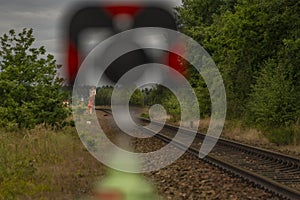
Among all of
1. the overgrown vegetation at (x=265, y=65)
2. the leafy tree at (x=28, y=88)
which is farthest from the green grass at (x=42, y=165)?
the overgrown vegetation at (x=265, y=65)

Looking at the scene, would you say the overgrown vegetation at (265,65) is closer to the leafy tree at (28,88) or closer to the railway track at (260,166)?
the railway track at (260,166)

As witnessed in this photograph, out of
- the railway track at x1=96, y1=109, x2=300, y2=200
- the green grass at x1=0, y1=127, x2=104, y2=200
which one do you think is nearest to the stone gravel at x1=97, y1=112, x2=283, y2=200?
the railway track at x1=96, y1=109, x2=300, y2=200

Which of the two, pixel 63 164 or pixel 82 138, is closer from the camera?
pixel 63 164

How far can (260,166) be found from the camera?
35.2 feet

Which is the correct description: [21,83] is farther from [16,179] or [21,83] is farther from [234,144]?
[234,144]

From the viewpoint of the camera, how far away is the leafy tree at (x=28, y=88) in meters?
12.5

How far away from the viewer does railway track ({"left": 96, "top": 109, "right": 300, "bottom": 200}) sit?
789 centimetres

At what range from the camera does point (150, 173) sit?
9.82 meters

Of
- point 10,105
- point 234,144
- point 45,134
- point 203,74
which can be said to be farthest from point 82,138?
point 203,74

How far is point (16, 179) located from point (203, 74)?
19014 millimetres

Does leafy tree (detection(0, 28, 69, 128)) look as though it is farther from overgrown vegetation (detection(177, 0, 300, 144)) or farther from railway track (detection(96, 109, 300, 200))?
overgrown vegetation (detection(177, 0, 300, 144))

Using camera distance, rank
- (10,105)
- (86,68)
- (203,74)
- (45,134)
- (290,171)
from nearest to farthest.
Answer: (86,68), (290,171), (45,134), (10,105), (203,74)

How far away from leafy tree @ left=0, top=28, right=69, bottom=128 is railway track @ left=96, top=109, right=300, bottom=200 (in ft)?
15.0

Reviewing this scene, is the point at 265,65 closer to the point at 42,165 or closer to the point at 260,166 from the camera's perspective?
the point at 260,166
